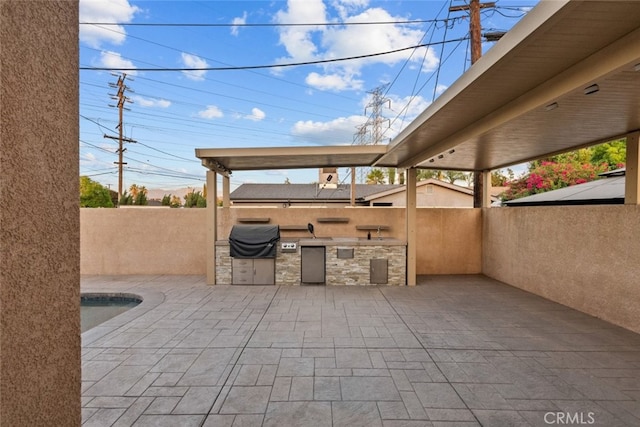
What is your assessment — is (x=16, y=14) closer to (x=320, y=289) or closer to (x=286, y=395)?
(x=286, y=395)

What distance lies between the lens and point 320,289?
22.6 ft

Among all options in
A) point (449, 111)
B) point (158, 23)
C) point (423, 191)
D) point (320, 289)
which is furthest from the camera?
point (423, 191)

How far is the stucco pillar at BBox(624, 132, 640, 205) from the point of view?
4620 mm

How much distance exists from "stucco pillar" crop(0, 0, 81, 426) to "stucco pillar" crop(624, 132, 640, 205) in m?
6.62

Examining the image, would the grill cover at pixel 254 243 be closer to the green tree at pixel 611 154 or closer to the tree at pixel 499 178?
the green tree at pixel 611 154

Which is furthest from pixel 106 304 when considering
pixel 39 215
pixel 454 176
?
pixel 454 176

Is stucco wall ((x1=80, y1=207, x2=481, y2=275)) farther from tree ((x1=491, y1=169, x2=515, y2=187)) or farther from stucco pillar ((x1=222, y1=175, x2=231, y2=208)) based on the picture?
tree ((x1=491, y1=169, x2=515, y2=187))

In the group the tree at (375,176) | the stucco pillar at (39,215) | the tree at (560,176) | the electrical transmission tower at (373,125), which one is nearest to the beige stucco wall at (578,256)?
the stucco pillar at (39,215)

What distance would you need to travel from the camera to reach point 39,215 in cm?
116

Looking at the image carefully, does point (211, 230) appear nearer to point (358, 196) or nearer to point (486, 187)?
point (486, 187)

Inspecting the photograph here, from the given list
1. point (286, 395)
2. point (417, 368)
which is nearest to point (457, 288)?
point (417, 368)

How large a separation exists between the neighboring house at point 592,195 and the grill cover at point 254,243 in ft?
20.1

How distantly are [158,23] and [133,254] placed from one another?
6207 mm

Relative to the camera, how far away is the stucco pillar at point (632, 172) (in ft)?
15.2
